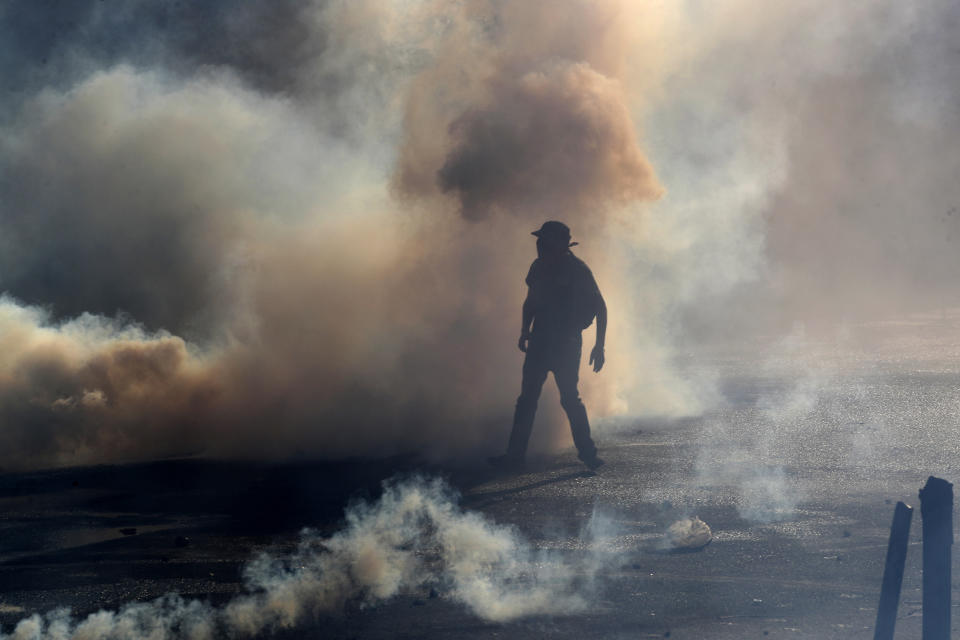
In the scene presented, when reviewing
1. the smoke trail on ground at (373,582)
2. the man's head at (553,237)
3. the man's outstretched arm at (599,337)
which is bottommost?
the smoke trail on ground at (373,582)

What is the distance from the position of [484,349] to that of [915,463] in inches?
229

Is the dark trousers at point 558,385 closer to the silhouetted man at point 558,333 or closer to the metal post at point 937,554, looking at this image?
the silhouetted man at point 558,333

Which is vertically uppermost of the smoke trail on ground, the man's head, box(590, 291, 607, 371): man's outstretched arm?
the man's head

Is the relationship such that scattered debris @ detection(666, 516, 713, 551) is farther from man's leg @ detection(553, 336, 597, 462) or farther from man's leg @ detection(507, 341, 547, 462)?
man's leg @ detection(507, 341, 547, 462)

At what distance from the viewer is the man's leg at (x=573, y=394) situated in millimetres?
10719

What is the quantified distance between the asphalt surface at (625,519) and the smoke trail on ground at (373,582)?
146 millimetres

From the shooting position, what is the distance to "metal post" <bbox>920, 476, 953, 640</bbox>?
429 centimetres

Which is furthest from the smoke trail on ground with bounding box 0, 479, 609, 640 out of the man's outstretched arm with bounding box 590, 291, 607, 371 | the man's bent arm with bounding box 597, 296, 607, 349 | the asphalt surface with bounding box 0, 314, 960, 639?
the man's bent arm with bounding box 597, 296, 607, 349

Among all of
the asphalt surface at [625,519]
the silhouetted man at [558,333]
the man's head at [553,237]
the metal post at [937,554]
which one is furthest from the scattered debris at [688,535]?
the man's head at [553,237]

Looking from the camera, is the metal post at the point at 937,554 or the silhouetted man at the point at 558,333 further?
the silhouetted man at the point at 558,333

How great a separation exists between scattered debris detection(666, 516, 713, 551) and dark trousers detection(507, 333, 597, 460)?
10.3 feet

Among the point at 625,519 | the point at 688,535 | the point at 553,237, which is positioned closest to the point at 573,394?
the point at 553,237

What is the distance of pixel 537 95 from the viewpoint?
1366 cm

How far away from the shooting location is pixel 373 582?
248 inches
